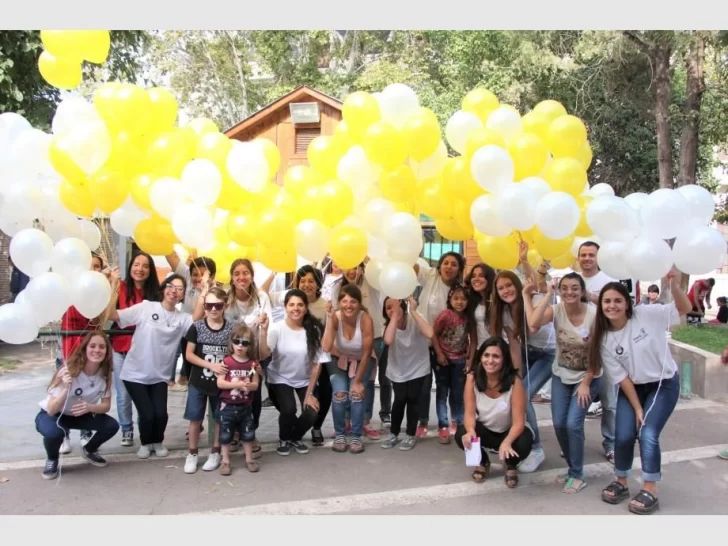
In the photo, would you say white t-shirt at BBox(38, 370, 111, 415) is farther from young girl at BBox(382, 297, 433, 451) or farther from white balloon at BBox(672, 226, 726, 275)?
white balloon at BBox(672, 226, 726, 275)

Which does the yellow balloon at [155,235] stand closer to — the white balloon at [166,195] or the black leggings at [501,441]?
the white balloon at [166,195]

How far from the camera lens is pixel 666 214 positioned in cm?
308

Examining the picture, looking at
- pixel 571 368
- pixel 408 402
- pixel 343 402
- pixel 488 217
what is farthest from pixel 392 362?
pixel 488 217

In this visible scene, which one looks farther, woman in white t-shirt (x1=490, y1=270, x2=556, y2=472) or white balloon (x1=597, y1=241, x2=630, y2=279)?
woman in white t-shirt (x1=490, y1=270, x2=556, y2=472)

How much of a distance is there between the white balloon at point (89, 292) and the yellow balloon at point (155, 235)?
0.45 m

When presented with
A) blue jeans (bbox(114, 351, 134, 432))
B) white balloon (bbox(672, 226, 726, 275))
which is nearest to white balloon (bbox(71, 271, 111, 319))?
blue jeans (bbox(114, 351, 134, 432))

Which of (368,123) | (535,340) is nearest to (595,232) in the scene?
(535,340)

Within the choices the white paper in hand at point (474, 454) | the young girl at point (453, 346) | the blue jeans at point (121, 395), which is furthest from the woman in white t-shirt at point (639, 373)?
the blue jeans at point (121, 395)

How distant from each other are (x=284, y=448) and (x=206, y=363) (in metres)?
0.92

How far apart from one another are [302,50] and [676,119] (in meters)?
13.5

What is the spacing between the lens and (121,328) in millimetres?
4383

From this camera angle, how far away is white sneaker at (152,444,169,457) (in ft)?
14.0

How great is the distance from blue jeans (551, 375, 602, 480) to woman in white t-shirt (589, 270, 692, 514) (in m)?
0.22

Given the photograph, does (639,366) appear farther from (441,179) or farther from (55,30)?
(55,30)
